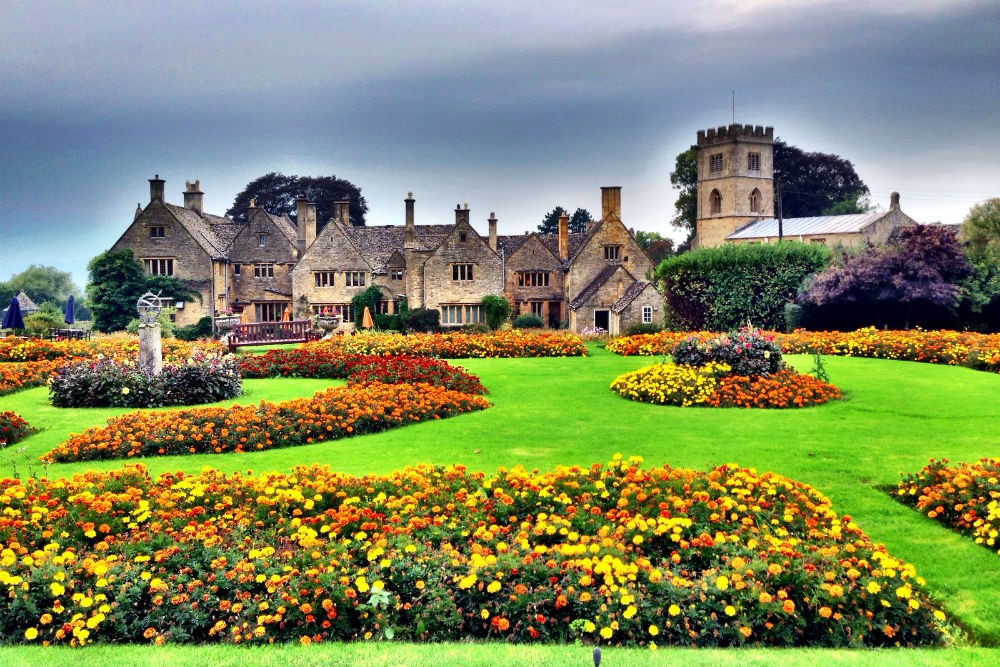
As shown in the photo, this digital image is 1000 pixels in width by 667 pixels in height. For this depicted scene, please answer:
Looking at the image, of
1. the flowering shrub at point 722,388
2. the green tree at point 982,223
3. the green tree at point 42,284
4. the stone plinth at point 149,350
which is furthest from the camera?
the green tree at point 42,284

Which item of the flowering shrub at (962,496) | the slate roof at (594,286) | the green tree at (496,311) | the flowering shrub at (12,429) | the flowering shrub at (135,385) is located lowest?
the flowering shrub at (962,496)

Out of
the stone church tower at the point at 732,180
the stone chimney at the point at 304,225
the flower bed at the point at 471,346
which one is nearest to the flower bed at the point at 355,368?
the flower bed at the point at 471,346

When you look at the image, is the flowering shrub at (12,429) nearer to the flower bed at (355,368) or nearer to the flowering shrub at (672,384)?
the flower bed at (355,368)

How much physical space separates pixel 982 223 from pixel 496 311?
26.8 meters

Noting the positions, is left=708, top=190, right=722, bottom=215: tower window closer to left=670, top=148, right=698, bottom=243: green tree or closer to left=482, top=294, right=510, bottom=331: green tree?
left=670, top=148, right=698, bottom=243: green tree

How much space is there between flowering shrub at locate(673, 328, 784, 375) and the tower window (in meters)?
67.8

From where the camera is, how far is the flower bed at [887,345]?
24663 millimetres

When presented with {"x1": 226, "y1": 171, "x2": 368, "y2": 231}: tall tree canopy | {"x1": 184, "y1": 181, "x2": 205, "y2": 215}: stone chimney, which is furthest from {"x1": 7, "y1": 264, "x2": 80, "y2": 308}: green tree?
{"x1": 184, "y1": 181, "x2": 205, "y2": 215}: stone chimney

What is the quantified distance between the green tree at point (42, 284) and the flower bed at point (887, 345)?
4106 inches

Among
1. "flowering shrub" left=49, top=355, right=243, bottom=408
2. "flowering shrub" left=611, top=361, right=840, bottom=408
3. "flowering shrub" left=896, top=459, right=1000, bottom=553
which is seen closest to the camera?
"flowering shrub" left=896, top=459, right=1000, bottom=553

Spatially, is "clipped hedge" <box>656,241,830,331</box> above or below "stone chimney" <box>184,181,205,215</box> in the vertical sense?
below

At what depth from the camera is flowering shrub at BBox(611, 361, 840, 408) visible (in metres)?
18.0

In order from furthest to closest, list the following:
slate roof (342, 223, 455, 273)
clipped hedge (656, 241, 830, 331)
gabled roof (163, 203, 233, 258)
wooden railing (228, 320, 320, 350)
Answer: gabled roof (163, 203, 233, 258)
slate roof (342, 223, 455, 273)
clipped hedge (656, 241, 830, 331)
wooden railing (228, 320, 320, 350)

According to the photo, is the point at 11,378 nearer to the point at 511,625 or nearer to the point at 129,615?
the point at 129,615
